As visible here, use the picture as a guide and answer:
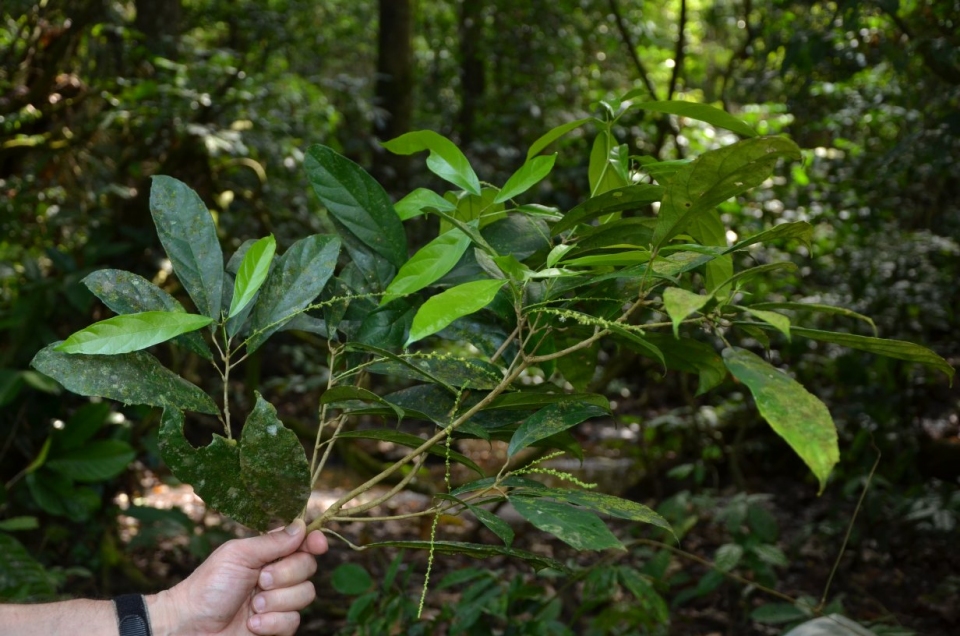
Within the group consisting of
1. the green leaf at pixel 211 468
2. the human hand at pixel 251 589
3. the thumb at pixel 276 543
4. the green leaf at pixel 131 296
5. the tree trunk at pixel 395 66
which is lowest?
the tree trunk at pixel 395 66

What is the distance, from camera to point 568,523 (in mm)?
742

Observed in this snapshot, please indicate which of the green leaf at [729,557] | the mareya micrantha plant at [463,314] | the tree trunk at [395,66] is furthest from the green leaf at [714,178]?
the tree trunk at [395,66]

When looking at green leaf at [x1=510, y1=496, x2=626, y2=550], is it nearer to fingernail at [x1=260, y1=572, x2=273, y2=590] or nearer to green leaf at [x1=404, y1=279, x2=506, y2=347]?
green leaf at [x1=404, y1=279, x2=506, y2=347]

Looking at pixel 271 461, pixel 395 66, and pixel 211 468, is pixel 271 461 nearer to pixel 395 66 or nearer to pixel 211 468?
pixel 211 468

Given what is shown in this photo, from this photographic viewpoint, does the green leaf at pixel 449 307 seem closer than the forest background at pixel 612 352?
Yes

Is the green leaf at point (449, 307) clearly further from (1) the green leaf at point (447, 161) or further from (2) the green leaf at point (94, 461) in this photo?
(2) the green leaf at point (94, 461)

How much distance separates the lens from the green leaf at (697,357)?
871 millimetres

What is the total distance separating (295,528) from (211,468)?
164 millimetres

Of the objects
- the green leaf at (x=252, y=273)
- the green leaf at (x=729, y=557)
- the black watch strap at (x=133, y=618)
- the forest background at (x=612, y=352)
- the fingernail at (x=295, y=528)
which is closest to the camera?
the green leaf at (x=252, y=273)

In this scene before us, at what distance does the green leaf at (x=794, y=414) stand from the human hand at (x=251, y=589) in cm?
51

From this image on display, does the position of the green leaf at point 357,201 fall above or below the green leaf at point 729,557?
above

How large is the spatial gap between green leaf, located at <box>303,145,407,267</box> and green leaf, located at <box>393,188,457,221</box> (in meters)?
0.02

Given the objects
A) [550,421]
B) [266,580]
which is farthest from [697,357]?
[266,580]

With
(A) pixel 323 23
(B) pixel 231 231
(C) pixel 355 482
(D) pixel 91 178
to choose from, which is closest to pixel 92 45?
(D) pixel 91 178
